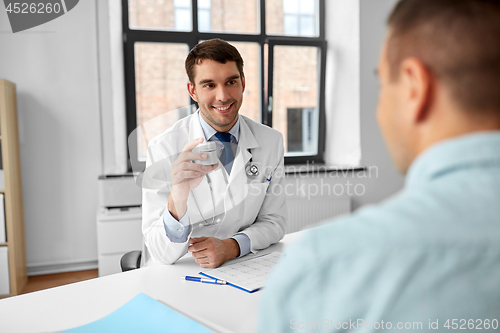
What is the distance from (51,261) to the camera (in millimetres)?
3201

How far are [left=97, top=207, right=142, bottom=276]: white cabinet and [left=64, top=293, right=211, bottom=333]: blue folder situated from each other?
2.10 m

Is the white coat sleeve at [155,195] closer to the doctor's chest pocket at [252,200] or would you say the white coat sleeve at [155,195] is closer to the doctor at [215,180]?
the doctor at [215,180]

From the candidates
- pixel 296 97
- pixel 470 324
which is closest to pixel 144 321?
pixel 470 324

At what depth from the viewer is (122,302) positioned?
97 centimetres

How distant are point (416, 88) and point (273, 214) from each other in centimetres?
128

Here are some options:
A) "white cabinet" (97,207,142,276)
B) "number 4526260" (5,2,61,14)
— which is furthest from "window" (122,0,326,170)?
"white cabinet" (97,207,142,276)

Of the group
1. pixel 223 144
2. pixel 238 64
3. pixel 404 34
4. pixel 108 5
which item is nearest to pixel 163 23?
pixel 108 5

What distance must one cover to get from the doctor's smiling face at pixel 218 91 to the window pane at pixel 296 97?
2208 mm

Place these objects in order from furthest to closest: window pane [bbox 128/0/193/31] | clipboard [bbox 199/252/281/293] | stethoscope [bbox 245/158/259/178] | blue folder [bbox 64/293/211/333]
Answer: window pane [bbox 128/0/193/31]
stethoscope [bbox 245/158/259/178]
clipboard [bbox 199/252/281/293]
blue folder [bbox 64/293/211/333]

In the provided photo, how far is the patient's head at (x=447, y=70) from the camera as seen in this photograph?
39 centimetres

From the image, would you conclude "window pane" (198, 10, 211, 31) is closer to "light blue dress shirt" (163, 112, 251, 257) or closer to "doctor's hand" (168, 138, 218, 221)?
"light blue dress shirt" (163, 112, 251, 257)

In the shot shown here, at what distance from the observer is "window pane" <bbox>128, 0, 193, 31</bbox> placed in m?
3.37

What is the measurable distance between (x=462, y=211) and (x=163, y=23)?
11.5 feet

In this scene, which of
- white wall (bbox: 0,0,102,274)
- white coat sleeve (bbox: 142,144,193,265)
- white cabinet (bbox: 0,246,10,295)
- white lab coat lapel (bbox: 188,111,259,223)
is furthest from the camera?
white wall (bbox: 0,0,102,274)
